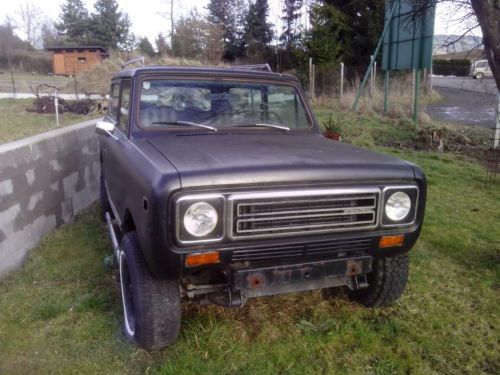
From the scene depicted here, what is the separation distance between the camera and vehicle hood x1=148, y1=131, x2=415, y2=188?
2.45 meters

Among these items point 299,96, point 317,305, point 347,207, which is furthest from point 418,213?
point 299,96

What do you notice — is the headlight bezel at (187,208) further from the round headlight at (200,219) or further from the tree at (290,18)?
the tree at (290,18)

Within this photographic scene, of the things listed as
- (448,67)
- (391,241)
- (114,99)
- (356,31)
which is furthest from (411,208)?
(448,67)

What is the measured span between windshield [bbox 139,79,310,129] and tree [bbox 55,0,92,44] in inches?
2092

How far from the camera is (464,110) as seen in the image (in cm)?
1969

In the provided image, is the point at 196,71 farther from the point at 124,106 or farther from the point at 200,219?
the point at 200,219

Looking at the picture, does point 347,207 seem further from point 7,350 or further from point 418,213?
point 7,350

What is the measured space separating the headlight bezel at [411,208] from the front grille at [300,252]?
16 cm

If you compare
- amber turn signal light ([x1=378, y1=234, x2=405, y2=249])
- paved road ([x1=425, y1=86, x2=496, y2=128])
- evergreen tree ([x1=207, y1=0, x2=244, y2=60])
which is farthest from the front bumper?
evergreen tree ([x1=207, y1=0, x2=244, y2=60])

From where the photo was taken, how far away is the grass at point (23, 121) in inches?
A: 421

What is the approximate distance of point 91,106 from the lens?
16656 millimetres

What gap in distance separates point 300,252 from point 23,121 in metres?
12.8

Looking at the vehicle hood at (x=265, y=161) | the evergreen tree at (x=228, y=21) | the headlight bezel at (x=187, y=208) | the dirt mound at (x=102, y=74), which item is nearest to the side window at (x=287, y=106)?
the vehicle hood at (x=265, y=161)

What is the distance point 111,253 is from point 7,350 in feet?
5.25
